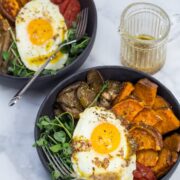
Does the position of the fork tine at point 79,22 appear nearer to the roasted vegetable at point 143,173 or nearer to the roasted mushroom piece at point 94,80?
the roasted mushroom piece at point 94,80

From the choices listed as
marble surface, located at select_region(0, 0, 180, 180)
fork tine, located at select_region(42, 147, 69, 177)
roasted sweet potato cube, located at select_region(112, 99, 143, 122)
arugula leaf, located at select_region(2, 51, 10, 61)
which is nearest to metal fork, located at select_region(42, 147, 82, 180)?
fork tine, located at select_region(42, 147, 69, 177)

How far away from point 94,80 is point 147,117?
0.61 ft

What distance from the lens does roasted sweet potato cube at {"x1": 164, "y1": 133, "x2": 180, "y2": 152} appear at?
1.49m

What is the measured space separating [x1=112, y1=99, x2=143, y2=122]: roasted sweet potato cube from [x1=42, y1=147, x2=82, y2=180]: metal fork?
206mm

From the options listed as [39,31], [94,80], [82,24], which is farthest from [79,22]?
[94,80]

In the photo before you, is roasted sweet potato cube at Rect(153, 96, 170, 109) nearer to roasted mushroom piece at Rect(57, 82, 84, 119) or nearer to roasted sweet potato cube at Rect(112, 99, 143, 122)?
roasted sweet potato cube at Rect(112, 99, 143, 122)

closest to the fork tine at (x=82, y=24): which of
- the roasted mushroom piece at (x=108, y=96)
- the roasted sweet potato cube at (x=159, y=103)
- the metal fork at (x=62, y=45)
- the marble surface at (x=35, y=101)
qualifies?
the metal fork at (x=62, y=45)

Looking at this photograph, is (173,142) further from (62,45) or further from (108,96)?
(62,45)

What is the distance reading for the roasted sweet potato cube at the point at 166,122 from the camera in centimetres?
153

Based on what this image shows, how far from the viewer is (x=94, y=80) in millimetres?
1619

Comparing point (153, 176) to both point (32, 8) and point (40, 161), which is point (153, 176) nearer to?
point (40, 161)

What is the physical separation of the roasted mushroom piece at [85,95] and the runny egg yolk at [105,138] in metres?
0.08

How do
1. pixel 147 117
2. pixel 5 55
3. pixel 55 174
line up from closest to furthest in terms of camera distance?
pixel 55 174
pixel 147 117
pixel 5 55

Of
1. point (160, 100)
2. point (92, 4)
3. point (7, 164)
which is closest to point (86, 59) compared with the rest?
point (92, 4)
